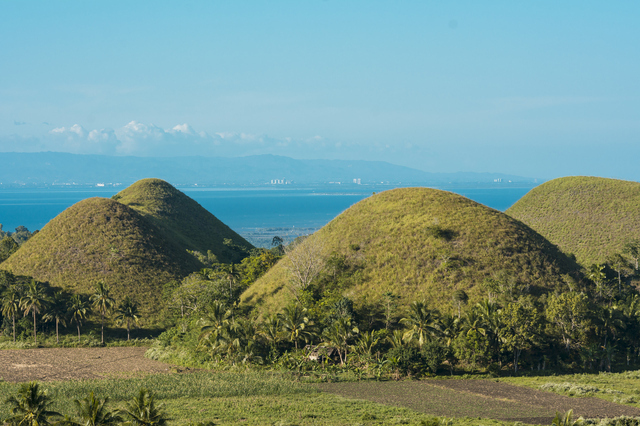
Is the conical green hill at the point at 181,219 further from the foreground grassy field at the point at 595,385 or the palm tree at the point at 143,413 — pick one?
the palm tree at the point at 143,413

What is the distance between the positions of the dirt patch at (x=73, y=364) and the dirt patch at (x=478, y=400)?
25.0 m

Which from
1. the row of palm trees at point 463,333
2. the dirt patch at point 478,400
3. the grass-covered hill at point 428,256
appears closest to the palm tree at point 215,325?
the row of palm trees at point 463,333

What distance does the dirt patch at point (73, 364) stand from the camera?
62094 millimetres

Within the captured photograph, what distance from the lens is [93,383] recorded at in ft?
186

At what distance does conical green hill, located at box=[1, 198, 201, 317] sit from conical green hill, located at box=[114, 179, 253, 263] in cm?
1395

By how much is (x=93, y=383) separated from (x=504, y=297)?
160 ft

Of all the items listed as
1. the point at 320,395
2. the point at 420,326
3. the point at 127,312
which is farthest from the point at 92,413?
the point at 127,312

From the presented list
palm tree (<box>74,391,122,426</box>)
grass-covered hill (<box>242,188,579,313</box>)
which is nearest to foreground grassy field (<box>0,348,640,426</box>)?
palm tree (<box>74,391,122,426</box>)

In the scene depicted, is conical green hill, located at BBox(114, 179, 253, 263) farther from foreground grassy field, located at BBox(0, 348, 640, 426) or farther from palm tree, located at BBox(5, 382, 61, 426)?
palm tree, located at BBox(5, 382, 61, 426)

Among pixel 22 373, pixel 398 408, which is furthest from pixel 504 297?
pixel 22 373

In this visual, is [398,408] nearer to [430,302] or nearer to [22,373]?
[430,302]

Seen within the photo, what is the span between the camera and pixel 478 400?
51219mm

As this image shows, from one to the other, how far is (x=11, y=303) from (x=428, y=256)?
5977cm

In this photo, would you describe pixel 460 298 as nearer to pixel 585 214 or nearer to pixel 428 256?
pixel 428 256
